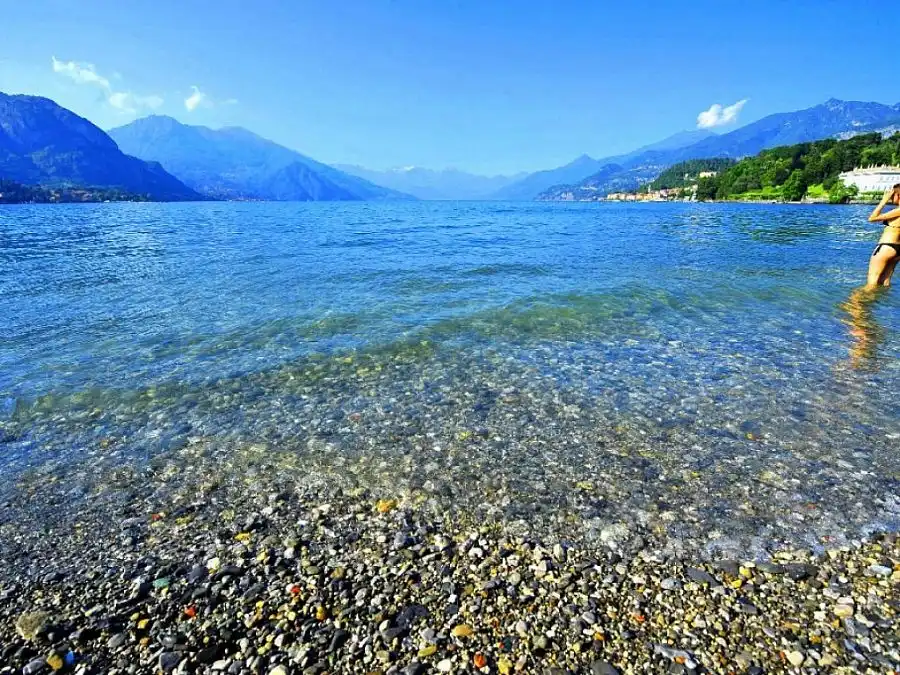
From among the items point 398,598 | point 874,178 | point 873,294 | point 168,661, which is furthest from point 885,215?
point 874,178

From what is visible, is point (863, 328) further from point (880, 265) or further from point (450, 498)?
point (450, 498)

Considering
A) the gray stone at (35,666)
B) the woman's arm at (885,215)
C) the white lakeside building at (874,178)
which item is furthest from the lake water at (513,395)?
the white lakeside building at (874,178)

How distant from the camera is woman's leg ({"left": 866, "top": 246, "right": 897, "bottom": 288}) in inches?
806

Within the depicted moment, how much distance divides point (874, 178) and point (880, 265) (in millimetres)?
211334

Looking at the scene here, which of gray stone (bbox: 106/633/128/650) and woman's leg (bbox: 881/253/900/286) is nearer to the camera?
gray stone (bbox: 106/633/128/650)

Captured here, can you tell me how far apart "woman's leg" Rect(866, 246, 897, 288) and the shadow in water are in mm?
407

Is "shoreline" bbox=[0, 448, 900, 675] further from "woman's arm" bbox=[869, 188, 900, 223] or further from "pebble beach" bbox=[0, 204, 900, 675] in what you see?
"woman's arm" bbox=[869, 188, 900, 223]

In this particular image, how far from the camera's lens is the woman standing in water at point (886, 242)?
19.1m

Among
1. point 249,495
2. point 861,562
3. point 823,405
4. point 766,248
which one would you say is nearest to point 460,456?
point 249,495

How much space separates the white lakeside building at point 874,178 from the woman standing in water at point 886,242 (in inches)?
7973

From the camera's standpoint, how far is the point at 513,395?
10.2 meters

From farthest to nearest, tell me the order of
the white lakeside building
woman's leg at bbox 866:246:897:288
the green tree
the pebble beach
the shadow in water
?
the green tree < the white lakeside building < woman's leg at bbox 866:246:897:288 < the shadow in water < the pebble beach

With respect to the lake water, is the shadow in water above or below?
below

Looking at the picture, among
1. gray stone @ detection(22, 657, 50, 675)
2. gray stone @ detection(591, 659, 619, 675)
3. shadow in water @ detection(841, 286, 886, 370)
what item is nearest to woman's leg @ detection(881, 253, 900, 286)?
shadow in water @ detection(841, 286, 886, 370)
